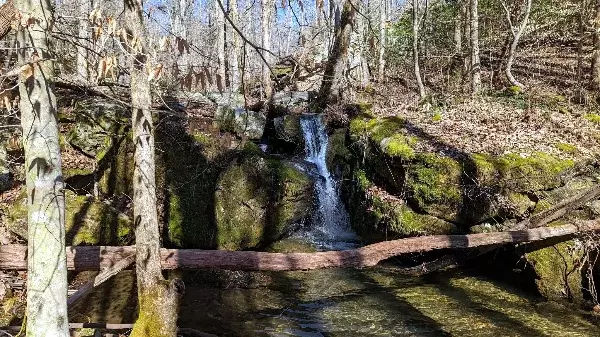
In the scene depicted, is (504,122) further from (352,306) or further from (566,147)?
(352,306)

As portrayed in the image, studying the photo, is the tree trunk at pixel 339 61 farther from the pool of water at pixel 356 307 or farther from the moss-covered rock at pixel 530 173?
the pool of water at pixel 356 307

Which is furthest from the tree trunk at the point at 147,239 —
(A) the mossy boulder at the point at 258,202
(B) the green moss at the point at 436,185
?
(B) the green moss at the point at 436,185

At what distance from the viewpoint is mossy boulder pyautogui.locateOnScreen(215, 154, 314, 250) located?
9977mm

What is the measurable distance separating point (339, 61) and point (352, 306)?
8.83 meters

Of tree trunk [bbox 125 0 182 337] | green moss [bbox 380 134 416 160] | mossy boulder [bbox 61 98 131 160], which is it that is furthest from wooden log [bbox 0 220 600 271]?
mossy boulder [bbox 61 98 131 160]

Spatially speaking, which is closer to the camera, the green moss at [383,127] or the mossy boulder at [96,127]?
the green moss at [383,127]

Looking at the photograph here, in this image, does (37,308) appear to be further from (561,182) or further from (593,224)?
(561,182)

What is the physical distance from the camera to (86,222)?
841 centimetres

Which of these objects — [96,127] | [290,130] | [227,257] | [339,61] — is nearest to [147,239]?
[227,257]

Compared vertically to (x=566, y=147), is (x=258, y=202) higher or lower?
lower

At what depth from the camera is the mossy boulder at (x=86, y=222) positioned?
802 cm

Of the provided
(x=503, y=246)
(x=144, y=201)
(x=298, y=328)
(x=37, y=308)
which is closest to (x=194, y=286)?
(x=298, y=328)

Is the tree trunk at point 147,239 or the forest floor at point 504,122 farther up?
the forest floor at point 504,122

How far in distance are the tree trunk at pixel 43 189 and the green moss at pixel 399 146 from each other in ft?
23.2
